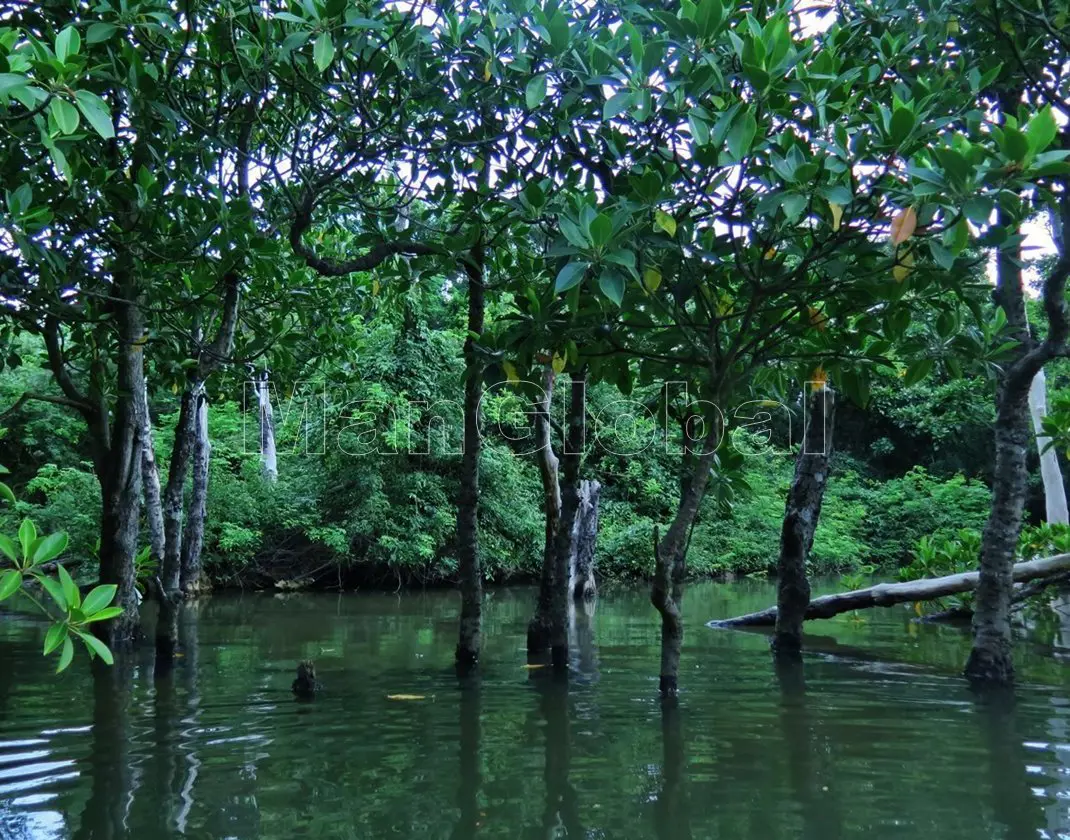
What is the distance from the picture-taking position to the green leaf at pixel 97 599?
243cm

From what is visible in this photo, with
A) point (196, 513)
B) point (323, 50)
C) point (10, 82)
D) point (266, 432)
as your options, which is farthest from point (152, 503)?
point (266, 432)

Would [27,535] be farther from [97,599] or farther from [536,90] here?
[536,90]

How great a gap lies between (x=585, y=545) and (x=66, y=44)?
42.8 ft

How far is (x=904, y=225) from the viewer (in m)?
3.74

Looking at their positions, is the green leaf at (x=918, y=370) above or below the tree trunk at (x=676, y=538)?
above

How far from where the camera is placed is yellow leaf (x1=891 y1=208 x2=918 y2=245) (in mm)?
3729

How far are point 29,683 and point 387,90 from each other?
5.12 metres

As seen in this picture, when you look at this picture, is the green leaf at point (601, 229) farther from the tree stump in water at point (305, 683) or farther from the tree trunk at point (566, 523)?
the tree stump in water at point (305, 683)

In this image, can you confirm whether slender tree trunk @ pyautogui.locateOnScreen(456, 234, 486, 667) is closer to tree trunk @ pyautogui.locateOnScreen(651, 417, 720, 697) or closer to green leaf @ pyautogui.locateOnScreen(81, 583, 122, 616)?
tree trunk @ pyautogui.locateOnScreen(651, 417, 720, 697)

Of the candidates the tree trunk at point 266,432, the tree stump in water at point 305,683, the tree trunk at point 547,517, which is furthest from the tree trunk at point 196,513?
the tree stump in water at point 305,683

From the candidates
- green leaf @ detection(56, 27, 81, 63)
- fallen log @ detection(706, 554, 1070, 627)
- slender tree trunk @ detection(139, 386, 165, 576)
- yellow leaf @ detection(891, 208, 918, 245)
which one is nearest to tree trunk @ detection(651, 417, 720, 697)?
yellow leaf @ detection(891, 208, 918, 245)

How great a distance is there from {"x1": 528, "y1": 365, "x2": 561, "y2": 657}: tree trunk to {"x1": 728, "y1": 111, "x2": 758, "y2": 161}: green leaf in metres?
4.41

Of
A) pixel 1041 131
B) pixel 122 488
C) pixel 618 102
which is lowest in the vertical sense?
pixel 122 488

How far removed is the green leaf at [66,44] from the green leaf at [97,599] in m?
1.80
